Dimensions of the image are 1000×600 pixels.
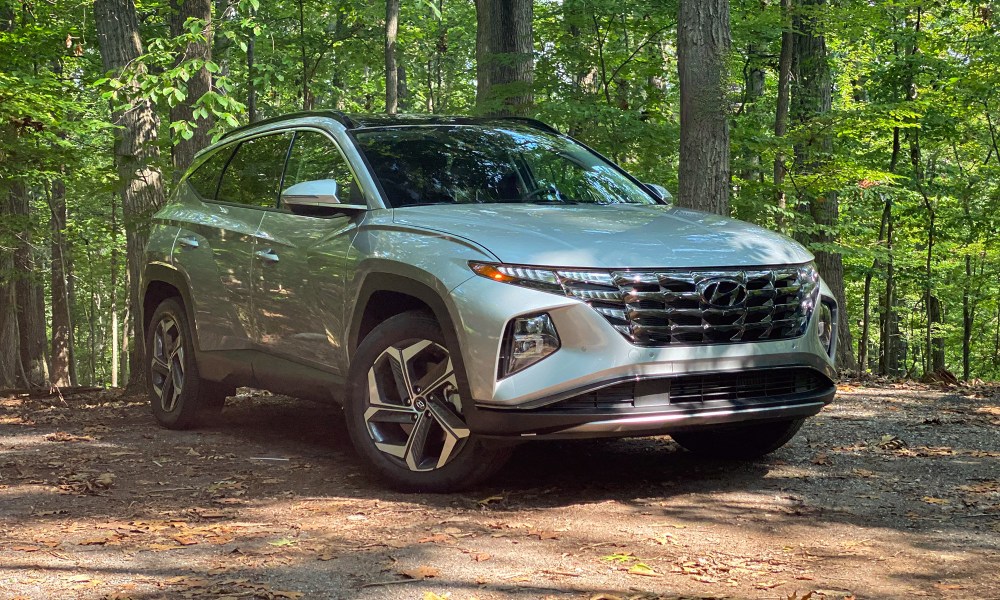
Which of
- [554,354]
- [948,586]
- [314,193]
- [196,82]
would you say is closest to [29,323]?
[196,82]

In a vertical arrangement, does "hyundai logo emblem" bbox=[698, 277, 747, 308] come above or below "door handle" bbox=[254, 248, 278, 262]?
below

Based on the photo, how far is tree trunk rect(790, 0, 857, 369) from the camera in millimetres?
13281

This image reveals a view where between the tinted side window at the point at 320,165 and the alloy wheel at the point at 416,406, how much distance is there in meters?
1.01

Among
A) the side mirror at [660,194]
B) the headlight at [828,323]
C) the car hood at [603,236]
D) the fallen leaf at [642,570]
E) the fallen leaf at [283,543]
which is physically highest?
the side mirror at [660,194]

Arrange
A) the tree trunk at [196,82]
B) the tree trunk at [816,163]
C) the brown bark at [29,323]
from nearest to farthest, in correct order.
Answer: the tree trunk at [196,82]
the tree trunk at [816,163]
the brown bark at [29,323]

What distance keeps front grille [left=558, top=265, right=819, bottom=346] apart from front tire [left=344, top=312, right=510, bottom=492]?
769 millimetres

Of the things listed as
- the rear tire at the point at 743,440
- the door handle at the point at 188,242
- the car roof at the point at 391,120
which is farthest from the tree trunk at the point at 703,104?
the door handle at the point at 188,242

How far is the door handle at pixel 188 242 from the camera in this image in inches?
277

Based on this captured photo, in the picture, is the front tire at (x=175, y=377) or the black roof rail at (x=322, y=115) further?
the front tire at (x=175, y=377)

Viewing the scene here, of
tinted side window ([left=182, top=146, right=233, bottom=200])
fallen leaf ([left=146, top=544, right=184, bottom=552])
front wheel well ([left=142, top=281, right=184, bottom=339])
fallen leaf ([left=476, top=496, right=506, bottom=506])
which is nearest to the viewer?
fallen leaf ([left=146, top=544, right=184, bottom=552])

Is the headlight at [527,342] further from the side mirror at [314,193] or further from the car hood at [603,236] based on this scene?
the side mirror at [314,193]

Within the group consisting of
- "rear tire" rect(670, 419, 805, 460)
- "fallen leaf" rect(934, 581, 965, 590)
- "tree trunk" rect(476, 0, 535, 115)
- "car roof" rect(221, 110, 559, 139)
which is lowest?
"rear tire" rect(670, 419, 805, 460)

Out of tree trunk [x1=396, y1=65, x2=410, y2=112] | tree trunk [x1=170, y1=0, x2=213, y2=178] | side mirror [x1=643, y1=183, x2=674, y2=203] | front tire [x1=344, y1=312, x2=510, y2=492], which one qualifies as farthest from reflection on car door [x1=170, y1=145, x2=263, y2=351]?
tree trunk [x1=396, y1=65, x2=410, y2=112]

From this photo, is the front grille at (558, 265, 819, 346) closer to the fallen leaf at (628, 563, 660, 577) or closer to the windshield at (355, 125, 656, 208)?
the fallen leaf at (628, 563, 660, 577)
